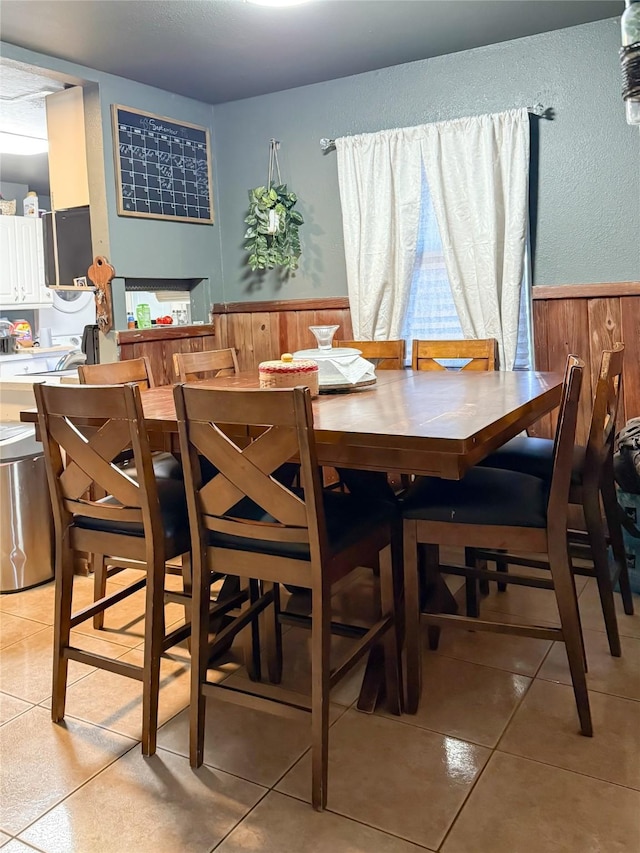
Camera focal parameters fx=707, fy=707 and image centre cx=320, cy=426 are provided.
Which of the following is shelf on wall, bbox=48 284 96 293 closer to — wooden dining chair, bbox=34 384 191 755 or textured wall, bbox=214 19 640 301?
textured wall, bbox=214 19 640 301

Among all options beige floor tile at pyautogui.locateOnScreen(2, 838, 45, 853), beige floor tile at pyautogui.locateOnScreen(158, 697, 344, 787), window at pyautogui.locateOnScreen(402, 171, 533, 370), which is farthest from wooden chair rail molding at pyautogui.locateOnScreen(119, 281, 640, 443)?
beige floor tile at pyautogui.locateOnScreen(2, 838, 45, 853)

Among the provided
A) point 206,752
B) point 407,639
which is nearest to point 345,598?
point 407,639

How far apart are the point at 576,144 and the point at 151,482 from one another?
102 inches

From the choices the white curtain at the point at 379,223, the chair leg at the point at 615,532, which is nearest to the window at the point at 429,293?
the white curtain at the point at 379,223

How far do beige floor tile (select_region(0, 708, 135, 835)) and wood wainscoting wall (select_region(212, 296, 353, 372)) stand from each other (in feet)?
8.13

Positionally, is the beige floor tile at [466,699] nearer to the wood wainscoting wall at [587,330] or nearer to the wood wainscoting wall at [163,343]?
the wood wainscoting wall at [587,330]

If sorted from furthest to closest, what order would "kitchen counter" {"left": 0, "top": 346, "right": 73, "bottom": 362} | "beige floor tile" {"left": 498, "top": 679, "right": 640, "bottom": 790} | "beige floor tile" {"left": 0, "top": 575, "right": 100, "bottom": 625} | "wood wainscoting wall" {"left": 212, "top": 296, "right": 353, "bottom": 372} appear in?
"kitchen counter" {"left": 0, "top": 346, "right": 73, "bottom": 362}, "wood wainscoting wall" {"left": 212, "top": 296, "right": 353, "bottom": 372}, "beige floor tile" {"left": 0, "top": 575, "right": 100, "bottom": 625}, "beige floor tile" {"left": 498, "top": 679, "right": 640, "bottom": 790}

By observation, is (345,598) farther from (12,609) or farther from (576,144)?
(576,144)

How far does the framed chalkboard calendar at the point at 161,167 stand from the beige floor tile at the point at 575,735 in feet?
9.99

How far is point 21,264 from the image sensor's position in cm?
597

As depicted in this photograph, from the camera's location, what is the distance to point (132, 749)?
1.92 metres

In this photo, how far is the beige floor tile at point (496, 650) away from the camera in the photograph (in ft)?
7.50

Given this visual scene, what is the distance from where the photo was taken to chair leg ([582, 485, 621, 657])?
224cm

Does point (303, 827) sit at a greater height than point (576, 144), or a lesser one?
lesser
